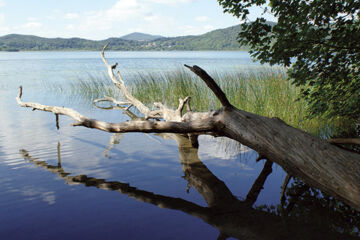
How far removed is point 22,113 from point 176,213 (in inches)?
271

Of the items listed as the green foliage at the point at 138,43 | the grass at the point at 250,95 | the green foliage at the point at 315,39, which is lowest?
the grass at the point at 250,95

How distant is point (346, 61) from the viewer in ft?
12.4

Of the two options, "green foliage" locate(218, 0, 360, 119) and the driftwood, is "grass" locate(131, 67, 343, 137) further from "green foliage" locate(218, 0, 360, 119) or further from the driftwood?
the driftwood

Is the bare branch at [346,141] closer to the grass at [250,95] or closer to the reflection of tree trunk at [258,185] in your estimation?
the reflection of tree trunk at [258,185]

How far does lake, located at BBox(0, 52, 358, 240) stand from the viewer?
2.90 m

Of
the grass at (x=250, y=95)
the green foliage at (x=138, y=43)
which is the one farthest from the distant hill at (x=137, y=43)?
the grass at (x=250, y=95)

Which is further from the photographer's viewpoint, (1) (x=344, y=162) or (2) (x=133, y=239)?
(2) (x=133, y=239)

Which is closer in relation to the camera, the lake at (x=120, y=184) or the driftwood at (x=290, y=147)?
the driftwood at (x=290, y=147)

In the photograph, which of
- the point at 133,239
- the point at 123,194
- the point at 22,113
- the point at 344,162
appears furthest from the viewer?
the point at 22,113

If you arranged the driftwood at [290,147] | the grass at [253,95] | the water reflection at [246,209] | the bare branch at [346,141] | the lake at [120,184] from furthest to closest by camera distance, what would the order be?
1. the grass at [253,95]
2. the lake at [120,184]
3. the water reflection at [246,209]
4. the bare branch at [346,141]
5. the driftwood at [290,147]

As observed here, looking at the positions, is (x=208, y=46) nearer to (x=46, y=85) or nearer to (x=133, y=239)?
(x=46, y=85)

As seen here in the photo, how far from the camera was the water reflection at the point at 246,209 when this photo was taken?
110 inches

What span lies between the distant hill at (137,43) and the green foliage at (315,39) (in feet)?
266

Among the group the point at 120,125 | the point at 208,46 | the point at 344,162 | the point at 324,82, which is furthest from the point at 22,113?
the point at 208,46
